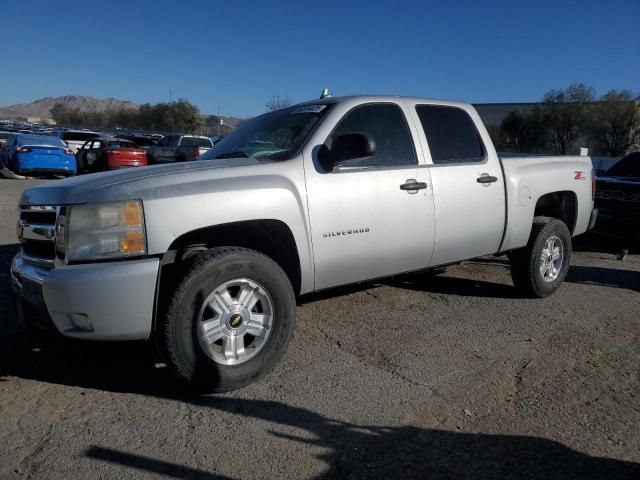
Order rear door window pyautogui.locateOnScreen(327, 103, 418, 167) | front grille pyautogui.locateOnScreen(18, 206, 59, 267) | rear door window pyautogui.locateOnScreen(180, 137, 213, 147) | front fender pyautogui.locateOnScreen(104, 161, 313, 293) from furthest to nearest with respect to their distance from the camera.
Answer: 1. rear door window pyautogui.locateOnScreen(180, 137, 213, 147)
2. rear door window pyautogui.locateOnScreen(327, 103, 418, 167)
3. front grille pyautogui.locateOnScreen(18, 206, 59, 267)
4. front fender pyautogui.locateOnScreen(104, 161, 313, 293)

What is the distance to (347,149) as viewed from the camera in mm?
3686

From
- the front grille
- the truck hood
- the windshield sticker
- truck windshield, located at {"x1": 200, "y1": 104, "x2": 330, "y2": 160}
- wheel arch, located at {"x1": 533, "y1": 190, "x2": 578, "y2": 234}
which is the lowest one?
wheel arch, located at {"x1": 533, "y1": 190, "x2": 578, "y2": 234}

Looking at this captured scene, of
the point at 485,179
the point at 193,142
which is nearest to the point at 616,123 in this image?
the point at 193,142

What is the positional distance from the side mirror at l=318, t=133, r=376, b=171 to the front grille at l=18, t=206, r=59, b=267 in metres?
1.78

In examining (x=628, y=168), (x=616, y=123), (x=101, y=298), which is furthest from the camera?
(x=616, y=123)

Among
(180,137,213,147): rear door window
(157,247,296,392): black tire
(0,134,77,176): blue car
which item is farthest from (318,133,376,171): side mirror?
(180,137,213,147): rear door window

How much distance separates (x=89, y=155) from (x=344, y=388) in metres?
19.3

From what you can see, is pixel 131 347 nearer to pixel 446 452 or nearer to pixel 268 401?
pixel 268 401

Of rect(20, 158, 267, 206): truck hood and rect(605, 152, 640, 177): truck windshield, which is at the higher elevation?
rect(20, 158, 267, 206): truck hood

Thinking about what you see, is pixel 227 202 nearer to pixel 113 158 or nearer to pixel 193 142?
pixel 113 158

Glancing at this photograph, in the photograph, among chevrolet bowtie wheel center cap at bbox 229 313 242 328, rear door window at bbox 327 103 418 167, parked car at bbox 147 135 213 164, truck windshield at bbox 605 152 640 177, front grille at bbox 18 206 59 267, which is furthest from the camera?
parked car at bbox 147 135 213 164

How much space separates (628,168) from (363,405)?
8586 millimetres

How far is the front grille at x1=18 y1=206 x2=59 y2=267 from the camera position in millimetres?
3211

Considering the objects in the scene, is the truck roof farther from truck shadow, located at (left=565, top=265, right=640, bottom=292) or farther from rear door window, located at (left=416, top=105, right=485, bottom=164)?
truck shadow, located at (left=565, top=265, right=640, bottom=292)
